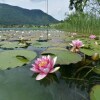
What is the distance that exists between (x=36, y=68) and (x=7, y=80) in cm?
17

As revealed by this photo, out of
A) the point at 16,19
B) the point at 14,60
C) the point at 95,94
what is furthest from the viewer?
the point at 16,19

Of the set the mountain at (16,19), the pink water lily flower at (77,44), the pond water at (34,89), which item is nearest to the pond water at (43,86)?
the pond water at (34,89)

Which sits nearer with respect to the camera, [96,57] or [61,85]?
[61,85]

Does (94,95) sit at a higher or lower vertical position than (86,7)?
lower

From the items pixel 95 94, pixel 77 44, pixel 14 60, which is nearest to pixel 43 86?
pixel 95 94

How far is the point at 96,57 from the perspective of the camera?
1514 mm

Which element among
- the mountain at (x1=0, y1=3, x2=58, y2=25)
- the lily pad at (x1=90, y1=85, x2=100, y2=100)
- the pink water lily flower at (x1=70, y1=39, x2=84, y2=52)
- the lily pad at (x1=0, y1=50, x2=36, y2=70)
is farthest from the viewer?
the mountain at (x1=0, y1=3, x2=58, y2=25)

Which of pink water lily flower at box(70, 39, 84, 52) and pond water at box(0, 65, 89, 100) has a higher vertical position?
pink water lily flower at box(70, 39, 84, 52)

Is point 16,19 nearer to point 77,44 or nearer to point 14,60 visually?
point 77,44

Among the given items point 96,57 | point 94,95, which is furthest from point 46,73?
point 96,57

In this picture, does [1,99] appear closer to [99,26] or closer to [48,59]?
[48,59]

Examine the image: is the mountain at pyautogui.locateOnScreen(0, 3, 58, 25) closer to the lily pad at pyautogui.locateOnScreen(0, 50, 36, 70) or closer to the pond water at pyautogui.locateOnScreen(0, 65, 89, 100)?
the lily pad at pyautogui.locateOnScreen(0, 50, 36, 70)

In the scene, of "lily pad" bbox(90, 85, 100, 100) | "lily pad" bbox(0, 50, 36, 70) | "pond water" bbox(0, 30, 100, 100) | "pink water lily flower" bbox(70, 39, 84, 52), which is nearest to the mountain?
"pink water lily flower" bbox(70, 39, 84, 52)

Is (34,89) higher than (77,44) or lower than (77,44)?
lower
